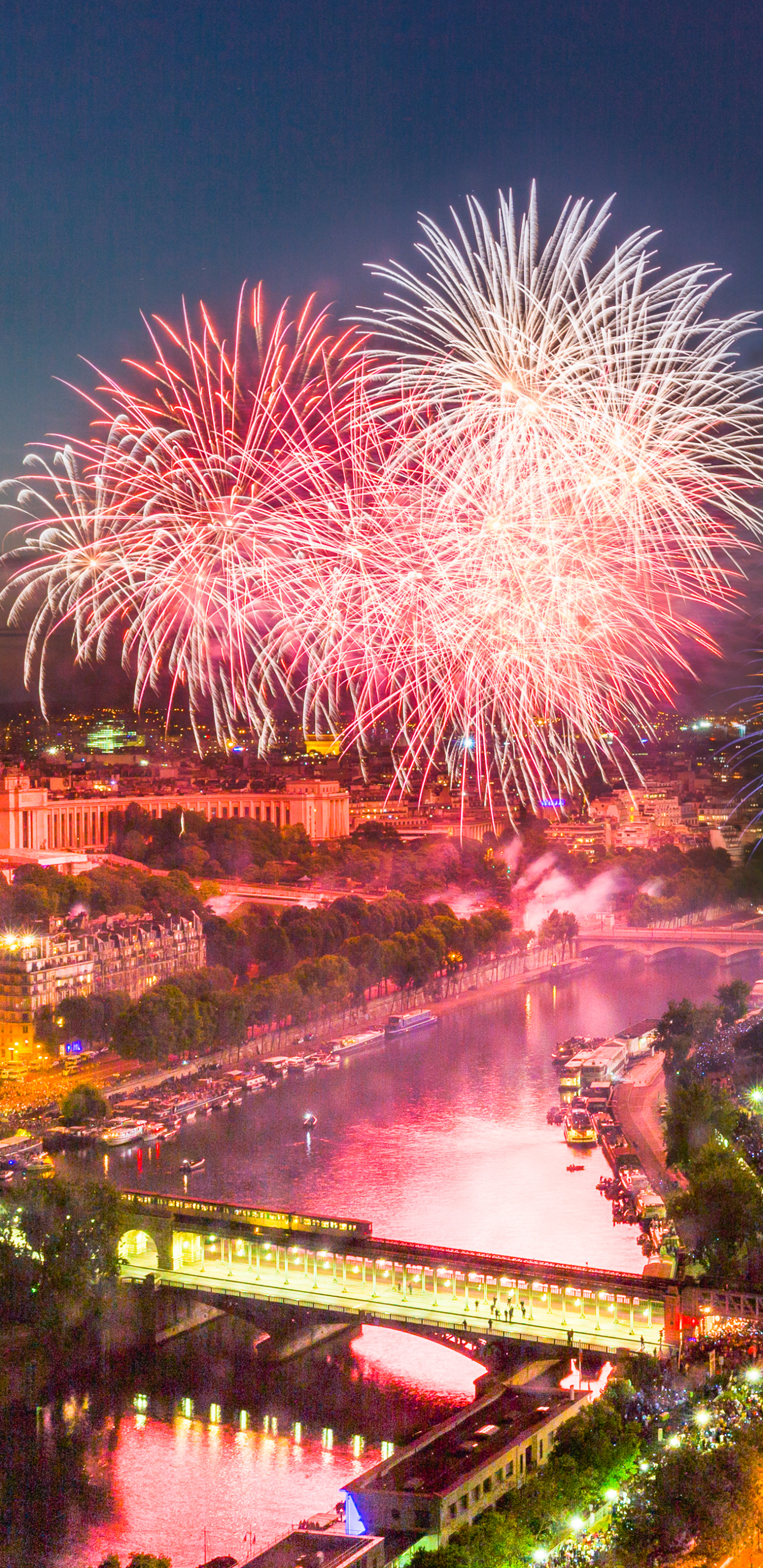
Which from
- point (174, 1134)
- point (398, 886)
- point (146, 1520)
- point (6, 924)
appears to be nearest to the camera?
point (146, 1520)

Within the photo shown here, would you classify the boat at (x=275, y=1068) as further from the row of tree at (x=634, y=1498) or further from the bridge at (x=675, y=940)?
the row of tree at (x=634, y=1498)

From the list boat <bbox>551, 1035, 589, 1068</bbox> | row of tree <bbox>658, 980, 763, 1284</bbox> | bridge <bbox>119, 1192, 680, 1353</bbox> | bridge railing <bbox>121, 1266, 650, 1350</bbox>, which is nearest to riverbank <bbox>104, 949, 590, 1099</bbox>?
boat <bbox>551, 1035, 589, 1068</bbox>

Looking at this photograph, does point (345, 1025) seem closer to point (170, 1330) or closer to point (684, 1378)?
point (170, 1330)

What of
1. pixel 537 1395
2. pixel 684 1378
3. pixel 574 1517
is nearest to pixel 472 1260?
pixel 537 1395

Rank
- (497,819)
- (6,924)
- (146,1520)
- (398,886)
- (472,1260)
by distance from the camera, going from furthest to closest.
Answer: (497,819)
(398,886)
(6,924)
(472,1260)
(146,1520)

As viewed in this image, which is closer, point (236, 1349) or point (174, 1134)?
point (236, 1349)

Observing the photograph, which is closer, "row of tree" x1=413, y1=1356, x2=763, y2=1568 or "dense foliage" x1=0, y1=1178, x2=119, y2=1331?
"row of tree" x1=413, y1=1356, x2=763, y2=1568

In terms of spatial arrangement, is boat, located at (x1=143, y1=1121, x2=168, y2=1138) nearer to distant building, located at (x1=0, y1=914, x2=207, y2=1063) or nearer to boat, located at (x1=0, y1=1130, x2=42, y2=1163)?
boat, located at (x1=0, y1=1130, x2=42, y2=1163)
